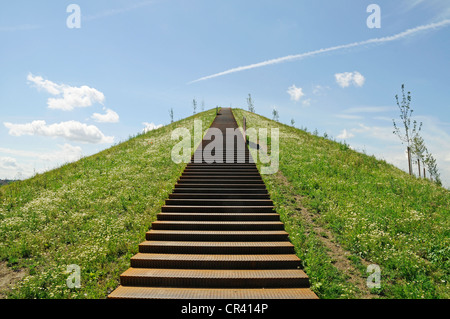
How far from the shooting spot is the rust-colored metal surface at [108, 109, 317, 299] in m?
5.84

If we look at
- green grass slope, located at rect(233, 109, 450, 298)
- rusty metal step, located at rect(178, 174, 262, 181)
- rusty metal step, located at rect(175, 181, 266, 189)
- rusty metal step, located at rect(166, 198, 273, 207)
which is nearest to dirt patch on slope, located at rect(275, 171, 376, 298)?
green grass slope, located at rect(233, 109, 450, 298)

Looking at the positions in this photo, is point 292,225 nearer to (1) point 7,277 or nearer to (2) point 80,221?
(2) point 80,221

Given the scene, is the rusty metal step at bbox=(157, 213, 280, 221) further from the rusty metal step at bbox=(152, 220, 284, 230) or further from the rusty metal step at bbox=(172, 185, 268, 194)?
the rusty metal step at bbox=(172, 185, 268, 194)

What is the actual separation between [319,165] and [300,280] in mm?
9112

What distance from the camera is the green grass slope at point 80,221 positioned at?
6316 millimetres

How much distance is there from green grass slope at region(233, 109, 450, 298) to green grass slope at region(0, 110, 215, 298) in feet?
16.4

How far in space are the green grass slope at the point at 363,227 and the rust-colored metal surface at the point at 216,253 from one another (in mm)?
535

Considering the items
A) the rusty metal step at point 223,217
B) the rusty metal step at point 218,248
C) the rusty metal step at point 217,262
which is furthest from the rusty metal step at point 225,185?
the rusty metal step at point 217,262

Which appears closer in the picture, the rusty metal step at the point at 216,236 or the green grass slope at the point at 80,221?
the green grass slope at the point at 80,221

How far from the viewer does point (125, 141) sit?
22734 millimetres

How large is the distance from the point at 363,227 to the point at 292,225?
7.35 feet

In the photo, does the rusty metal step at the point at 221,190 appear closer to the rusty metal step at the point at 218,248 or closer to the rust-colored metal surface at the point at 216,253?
the rust-colored metal surface at the point at 216,253

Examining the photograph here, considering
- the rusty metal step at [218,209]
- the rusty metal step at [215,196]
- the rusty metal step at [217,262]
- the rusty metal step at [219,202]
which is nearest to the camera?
the rusty metal step at [217,262]

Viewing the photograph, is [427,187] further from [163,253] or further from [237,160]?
[163,253]
